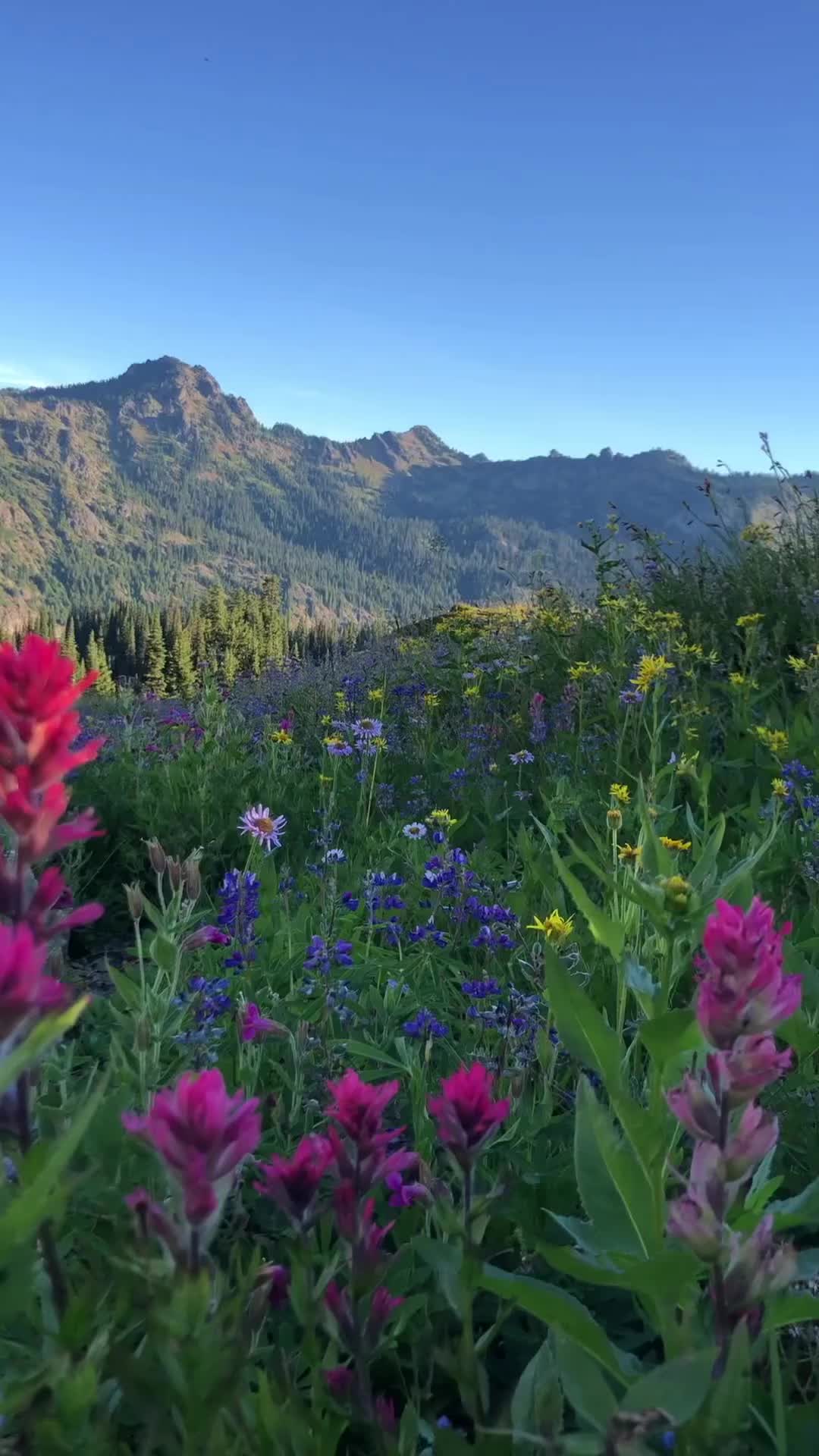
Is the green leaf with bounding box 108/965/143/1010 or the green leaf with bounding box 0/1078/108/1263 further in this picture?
the green leaf with bounding box 108/965/143/1010

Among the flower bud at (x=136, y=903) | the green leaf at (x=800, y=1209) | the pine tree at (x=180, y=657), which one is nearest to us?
the green leaf at (x=800, y=1209)

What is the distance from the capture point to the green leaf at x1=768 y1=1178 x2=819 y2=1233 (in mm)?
1152

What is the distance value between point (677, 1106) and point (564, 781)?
3.22 m

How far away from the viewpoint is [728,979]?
2.86 ft

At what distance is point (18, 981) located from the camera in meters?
0.74

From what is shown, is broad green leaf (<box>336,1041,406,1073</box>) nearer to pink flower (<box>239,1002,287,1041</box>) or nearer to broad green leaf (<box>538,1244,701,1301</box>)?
pink flower (<box>239,1002,287,1041</box>)

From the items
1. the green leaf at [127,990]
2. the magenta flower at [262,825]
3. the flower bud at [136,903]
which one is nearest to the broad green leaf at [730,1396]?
the green leaf at [127,990]

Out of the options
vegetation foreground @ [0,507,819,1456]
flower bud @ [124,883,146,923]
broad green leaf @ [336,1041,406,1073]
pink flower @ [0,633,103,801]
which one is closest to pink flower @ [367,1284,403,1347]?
vegetation foreground @ [0,507,819,1456]

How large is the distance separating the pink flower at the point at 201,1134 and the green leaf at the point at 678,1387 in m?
0.43

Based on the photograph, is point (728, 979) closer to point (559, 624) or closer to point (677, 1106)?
point (677, 1106)

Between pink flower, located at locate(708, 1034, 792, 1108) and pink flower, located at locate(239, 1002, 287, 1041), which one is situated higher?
pink flower, located at locate(708, 1034, 792, 1108)

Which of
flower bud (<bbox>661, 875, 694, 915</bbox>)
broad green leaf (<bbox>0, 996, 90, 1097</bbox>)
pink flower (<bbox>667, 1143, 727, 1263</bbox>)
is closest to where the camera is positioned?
broad green leaf (<bbox>0, 996, 90, 1097</bbox>)

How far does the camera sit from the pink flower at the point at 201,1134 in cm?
76

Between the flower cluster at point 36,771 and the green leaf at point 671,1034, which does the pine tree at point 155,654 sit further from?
the flower cluster at point 36,771
